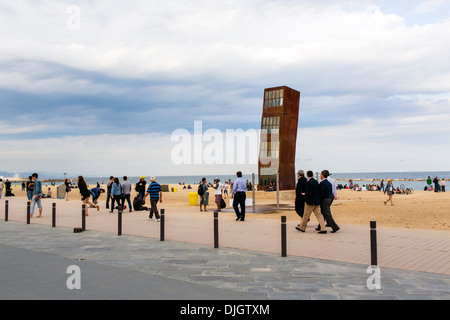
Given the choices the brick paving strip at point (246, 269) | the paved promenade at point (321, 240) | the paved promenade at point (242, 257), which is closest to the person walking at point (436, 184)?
the paved promenade at point (321, 240)

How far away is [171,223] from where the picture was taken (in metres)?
14.4

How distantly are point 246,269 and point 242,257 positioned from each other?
115cm

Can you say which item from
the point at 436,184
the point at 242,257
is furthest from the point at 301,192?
the point at 436,184

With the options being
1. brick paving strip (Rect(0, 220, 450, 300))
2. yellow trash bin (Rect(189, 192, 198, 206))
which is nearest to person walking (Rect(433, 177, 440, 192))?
yellow trash bin (Rect(189, 192, 198, 206))

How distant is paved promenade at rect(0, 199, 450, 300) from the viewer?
19.0 feet

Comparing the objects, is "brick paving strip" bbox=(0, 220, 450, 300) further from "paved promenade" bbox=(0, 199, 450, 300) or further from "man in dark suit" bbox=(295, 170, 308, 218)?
"man in dark suit" bbox=(295, 170, 308, 218)

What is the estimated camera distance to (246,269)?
7094 millimetres

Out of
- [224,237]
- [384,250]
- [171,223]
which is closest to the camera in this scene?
[384,250]

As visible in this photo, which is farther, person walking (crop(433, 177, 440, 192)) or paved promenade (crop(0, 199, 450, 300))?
person walking (crop(433, 177, 440, 192))
